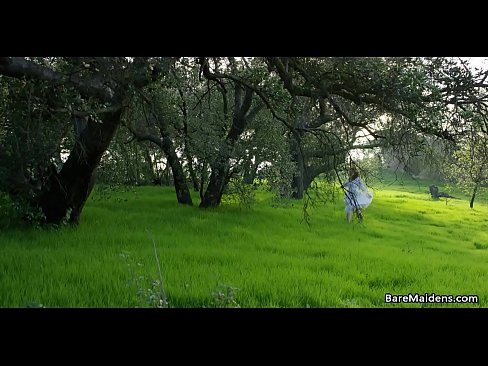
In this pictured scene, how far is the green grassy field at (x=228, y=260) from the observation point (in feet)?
19.3

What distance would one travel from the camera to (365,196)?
47.5 ft

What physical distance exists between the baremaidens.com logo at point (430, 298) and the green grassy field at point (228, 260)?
144mm

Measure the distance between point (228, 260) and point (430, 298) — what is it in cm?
400

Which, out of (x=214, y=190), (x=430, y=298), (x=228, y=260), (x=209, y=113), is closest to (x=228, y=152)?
(x=209, y=113)

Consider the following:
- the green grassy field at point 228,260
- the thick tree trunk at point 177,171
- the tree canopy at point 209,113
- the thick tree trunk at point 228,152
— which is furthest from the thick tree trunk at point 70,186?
the thick tree trunk at point 228,152

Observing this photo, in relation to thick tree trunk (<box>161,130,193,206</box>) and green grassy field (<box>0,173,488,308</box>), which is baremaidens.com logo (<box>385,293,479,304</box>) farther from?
thick tree trunk (<box>161,130,193,206</box>)

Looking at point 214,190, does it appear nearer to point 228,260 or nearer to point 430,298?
point 228,260

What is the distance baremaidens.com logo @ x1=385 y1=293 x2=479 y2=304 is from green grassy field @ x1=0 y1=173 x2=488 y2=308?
0.14 meters

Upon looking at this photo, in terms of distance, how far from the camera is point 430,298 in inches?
281

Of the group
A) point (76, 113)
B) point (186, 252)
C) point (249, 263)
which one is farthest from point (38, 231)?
point (249, 263)

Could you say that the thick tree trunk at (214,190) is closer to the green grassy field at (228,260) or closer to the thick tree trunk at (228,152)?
the thick tree trunk at (228,152)

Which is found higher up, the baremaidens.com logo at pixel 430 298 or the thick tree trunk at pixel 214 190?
the thick tree trunk at pixel 214 190

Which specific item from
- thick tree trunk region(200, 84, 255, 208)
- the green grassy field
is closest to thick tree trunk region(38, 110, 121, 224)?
the green grassy field
